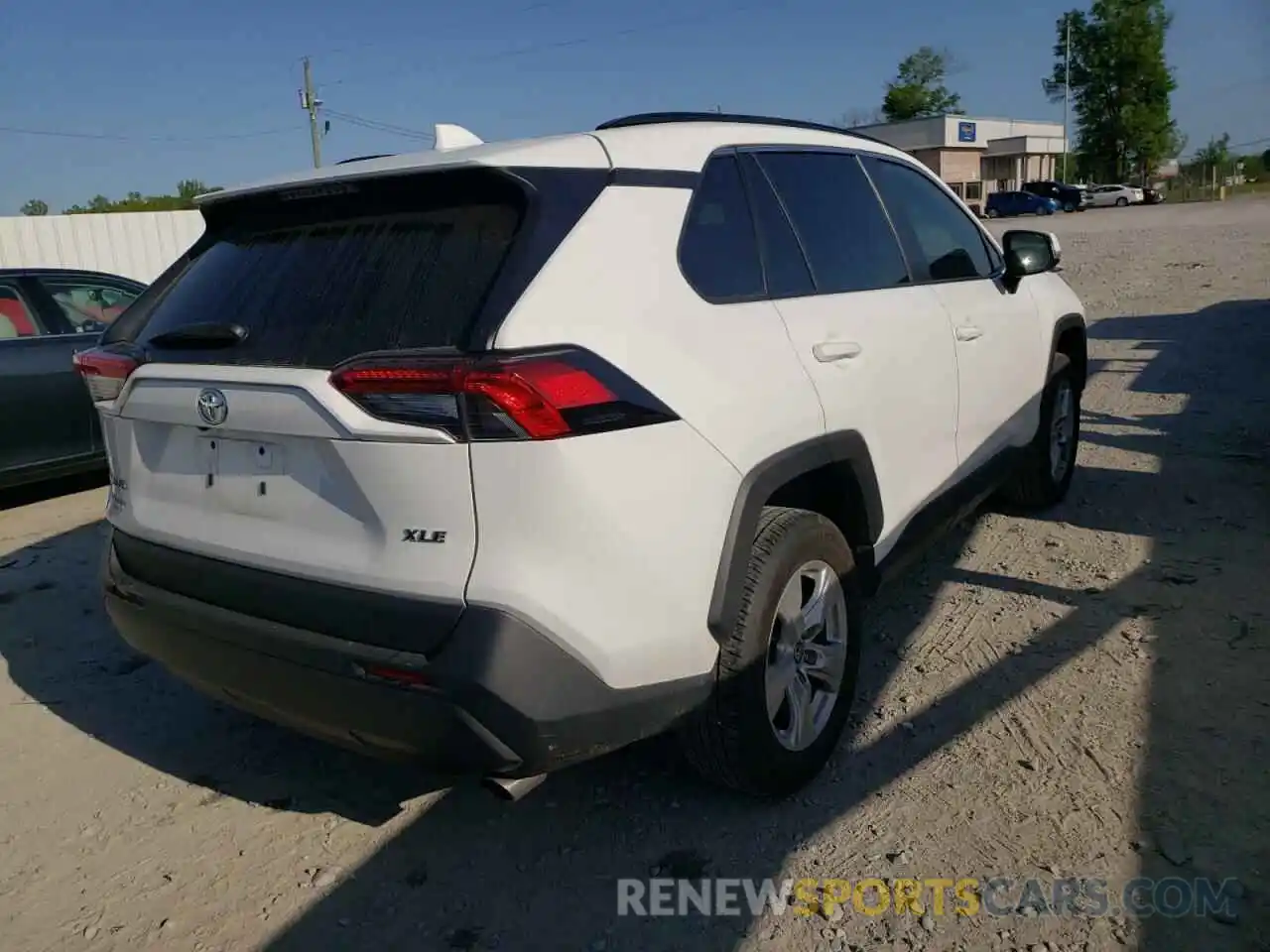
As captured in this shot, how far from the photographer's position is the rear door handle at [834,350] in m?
2.83

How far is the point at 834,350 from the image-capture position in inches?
114

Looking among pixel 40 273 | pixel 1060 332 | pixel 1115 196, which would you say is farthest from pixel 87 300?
pixel 1115 196

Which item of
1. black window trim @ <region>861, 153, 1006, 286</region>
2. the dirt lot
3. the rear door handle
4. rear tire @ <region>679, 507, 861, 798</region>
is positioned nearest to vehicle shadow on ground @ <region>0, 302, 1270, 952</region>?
the dirt lot

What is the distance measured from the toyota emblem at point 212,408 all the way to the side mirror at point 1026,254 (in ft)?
11.1

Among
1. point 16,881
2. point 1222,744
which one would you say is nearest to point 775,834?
point 1222,744

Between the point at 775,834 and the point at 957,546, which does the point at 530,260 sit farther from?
the point at 957,546

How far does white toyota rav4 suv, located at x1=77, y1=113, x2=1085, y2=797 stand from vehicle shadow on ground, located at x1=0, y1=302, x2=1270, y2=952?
27 centimetres

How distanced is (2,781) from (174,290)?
1789 millimetres

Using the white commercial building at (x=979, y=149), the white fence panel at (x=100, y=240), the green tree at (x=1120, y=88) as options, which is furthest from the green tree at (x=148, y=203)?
the green tree at (x=1120, y=88)

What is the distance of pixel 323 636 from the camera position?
2240 mm

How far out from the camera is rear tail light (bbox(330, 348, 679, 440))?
6.57 ft

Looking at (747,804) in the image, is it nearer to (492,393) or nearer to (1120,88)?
(492,393)

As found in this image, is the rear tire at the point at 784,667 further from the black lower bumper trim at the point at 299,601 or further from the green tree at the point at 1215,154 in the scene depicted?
the green tree at the point at 1215,154

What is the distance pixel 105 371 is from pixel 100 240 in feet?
45.3
